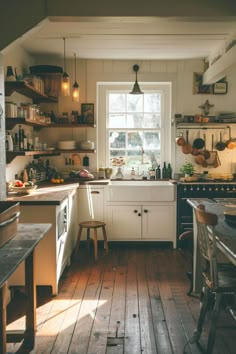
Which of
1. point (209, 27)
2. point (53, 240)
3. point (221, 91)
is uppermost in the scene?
point (209, 27)

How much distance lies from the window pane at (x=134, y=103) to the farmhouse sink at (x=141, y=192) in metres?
1.30

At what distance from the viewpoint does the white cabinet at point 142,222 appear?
16.9 feet

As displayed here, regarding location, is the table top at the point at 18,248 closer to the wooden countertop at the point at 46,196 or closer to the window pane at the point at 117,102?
the wooden countertop at the point at 46,196

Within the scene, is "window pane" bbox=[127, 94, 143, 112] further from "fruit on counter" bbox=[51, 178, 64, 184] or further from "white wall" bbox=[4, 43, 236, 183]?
"fruit on counter" bbox=[51, 178, 64, 184]

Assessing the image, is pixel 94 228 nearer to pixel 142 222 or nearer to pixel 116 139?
pixel 142 222

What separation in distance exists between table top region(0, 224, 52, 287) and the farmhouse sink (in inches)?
98.2

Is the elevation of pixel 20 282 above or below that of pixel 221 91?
below

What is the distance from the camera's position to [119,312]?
10.6ft

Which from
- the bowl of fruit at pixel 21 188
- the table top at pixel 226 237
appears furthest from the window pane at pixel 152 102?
the table top at pixel 226 237

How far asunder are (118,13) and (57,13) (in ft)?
1.60

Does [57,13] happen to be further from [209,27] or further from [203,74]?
[203,74]

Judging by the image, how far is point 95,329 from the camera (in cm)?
291

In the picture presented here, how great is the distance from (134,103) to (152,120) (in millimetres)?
365

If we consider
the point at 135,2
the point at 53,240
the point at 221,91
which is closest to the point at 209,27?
the point at 135,2
